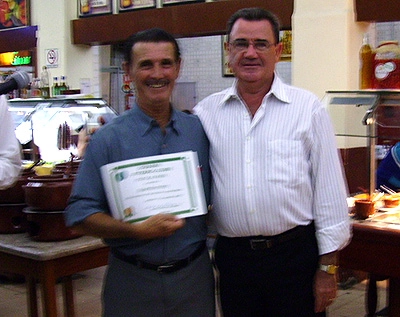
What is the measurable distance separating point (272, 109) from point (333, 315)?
2.93 meters

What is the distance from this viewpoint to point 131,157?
2.18 m

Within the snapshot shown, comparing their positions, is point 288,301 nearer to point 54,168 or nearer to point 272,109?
point 272,109

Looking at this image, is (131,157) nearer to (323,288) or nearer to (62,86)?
(323,288)

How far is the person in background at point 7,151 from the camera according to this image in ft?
10.2

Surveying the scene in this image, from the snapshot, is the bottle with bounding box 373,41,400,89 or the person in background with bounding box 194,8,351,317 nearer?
the person in background with bounding box 194,8,351,317

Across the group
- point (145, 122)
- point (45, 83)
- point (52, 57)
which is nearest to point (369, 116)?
point (145, 122)

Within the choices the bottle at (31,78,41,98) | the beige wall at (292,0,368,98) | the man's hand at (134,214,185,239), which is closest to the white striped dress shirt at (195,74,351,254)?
the man's hand at (134,214,185,239)

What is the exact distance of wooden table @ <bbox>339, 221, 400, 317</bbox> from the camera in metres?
3.30

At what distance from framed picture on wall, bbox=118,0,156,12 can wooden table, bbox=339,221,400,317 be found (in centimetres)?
485

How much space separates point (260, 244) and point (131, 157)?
0.60 metres

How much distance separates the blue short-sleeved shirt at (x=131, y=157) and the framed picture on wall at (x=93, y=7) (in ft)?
20.0

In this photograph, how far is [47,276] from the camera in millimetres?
3156

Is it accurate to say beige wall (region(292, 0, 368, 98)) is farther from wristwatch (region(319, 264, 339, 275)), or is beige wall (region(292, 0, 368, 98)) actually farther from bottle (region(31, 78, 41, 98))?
bottle (region(31, 78, 41, 98))

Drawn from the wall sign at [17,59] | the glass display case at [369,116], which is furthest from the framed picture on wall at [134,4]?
the glass display case at [369,116]
